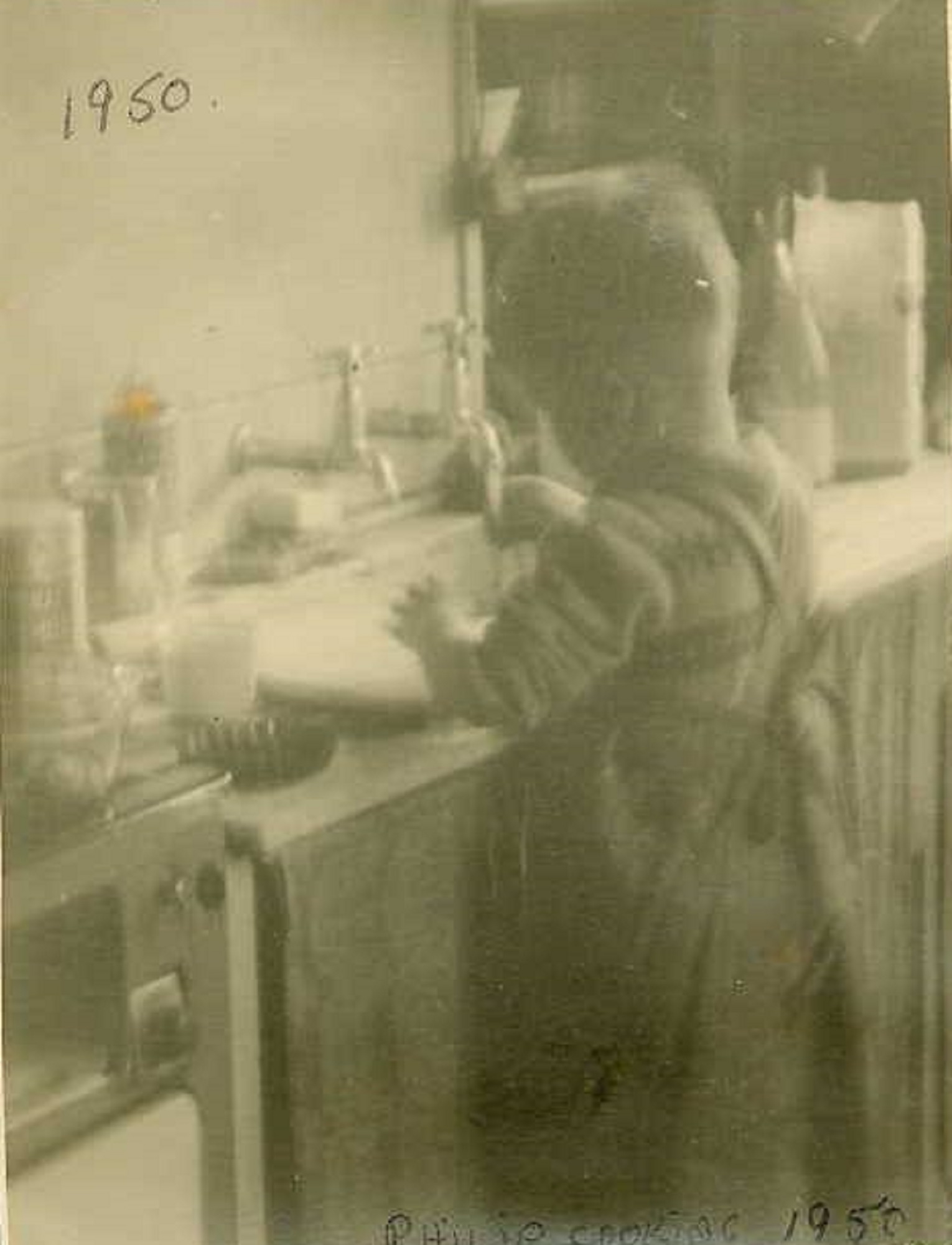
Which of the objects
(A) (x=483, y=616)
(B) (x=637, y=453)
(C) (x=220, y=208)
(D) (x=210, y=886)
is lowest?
(D) (x=210, y=886)

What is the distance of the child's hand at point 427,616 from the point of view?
107cm

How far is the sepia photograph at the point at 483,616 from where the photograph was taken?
3.47 feet

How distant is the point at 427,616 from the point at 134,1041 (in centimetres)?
34

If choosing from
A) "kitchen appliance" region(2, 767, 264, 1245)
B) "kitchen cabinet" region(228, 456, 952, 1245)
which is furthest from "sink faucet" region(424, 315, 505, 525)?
"kitchen appliance" region(2, 767, 264, 1245)

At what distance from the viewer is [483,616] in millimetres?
1074

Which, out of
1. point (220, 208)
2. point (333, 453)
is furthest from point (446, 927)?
point (220, 208)

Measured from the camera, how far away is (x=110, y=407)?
108 centimetres

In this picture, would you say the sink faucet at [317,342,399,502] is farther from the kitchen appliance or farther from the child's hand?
the kitchen appliance

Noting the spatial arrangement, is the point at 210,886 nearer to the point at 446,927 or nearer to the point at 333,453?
the point at 446,927

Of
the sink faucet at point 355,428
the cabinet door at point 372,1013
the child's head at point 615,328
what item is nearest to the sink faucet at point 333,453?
the sink faucet at point 355,428

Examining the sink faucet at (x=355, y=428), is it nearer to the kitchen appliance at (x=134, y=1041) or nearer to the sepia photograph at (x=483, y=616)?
the sepia photograph at (x=483, y=616)

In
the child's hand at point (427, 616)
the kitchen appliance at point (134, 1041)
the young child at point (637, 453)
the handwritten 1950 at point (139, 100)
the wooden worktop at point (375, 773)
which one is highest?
the handwritten 1950 at point (139, 100)

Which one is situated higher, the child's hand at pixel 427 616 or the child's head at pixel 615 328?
the child's head at pixel 615 328

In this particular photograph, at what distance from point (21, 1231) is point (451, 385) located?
2.07ft
